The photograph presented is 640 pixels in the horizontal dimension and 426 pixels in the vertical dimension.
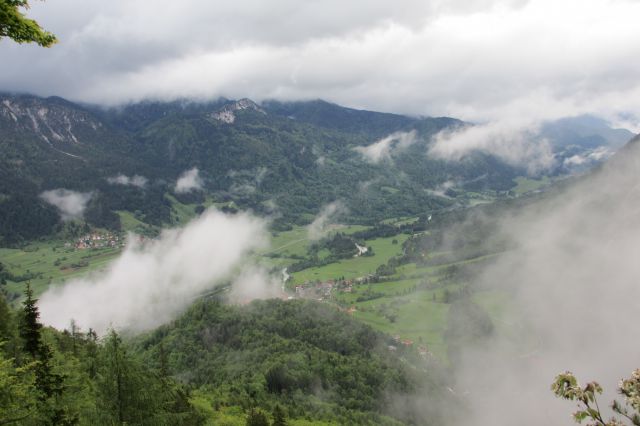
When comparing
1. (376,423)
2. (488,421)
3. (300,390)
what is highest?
(300,390)

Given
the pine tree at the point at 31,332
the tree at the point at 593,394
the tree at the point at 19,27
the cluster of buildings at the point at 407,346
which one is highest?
the tree at the point at 19,27

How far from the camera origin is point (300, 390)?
10631 centimetres

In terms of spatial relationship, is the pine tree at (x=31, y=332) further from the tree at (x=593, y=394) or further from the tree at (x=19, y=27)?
the tree at (x=593, y=394)

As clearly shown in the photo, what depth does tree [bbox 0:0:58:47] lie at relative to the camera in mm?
11398

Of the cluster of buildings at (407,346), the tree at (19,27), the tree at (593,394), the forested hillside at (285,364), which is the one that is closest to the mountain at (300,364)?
the forested hillside at (285,364)

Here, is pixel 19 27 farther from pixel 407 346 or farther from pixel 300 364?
pixel 407 346

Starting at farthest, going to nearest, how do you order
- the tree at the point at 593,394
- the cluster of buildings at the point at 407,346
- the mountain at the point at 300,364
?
the cluster of buildings at the point at 407,346, the mountain at the point at 300,364, the tree at the point at 593,394

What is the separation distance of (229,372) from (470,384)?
218 feet

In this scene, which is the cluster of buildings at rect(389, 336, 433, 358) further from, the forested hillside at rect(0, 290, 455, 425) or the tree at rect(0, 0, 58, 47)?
the tree at rect(0, 0, 58, 47)

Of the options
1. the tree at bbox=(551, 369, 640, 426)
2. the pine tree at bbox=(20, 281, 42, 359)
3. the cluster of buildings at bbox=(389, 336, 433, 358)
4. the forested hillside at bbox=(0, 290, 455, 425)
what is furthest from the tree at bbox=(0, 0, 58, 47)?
the cluster of buildings at bbox=(389, 336, 433, 358)

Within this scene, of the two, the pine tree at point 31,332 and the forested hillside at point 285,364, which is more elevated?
the pine tree at point 31,332

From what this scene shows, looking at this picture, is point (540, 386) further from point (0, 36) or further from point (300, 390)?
point (0, 36)

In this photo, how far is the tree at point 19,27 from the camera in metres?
11.4

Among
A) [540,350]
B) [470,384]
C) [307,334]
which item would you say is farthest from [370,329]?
[540,350]
